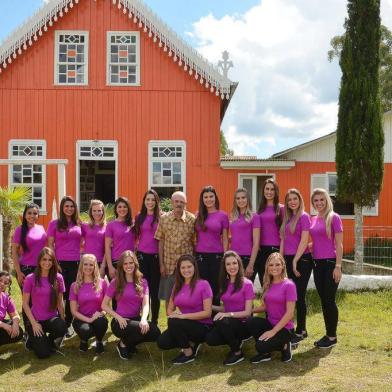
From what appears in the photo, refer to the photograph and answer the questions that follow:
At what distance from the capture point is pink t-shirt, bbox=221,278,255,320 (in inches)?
243

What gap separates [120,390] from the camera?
17.3 feet

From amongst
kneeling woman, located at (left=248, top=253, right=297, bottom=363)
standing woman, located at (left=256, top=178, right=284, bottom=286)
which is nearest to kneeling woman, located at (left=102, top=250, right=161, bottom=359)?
kneeling woman, located at (left=248, top=253, right=297, bottom=363)

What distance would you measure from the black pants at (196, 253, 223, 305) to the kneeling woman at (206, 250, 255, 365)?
0.55 meters

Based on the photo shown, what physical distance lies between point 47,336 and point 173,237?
1919 mm

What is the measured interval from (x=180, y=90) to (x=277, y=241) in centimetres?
818

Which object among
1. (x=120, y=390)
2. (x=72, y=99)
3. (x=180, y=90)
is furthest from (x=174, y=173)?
(x=120, y=390)

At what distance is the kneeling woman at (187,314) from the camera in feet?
19.9

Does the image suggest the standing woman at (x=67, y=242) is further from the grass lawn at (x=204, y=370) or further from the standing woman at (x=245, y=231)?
the standing woman at (x=245, y=231)

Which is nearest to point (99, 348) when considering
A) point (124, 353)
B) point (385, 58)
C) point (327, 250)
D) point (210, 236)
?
point (124, 353)

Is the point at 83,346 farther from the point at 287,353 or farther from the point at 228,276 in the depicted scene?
the point at 287,353

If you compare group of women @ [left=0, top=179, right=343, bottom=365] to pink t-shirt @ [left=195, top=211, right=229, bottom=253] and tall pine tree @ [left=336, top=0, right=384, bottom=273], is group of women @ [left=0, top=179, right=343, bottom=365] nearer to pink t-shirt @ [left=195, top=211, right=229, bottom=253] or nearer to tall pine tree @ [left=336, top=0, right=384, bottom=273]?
pink t-shirt @ [left=195, top=211, right=229, bottom=253]

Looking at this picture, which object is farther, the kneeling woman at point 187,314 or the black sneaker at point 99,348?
the black sneaker at point 99,348

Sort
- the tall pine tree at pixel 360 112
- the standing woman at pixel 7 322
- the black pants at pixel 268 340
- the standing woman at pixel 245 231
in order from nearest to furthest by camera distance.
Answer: the black pants at pixel 268 340, the standing woman at pixel 7 322, the standing woman at pixel 245 231, the tall pine tree at pixel 360 112

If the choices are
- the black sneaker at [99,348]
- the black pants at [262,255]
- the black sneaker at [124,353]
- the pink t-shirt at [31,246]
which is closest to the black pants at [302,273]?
the black pants at [262,255]
